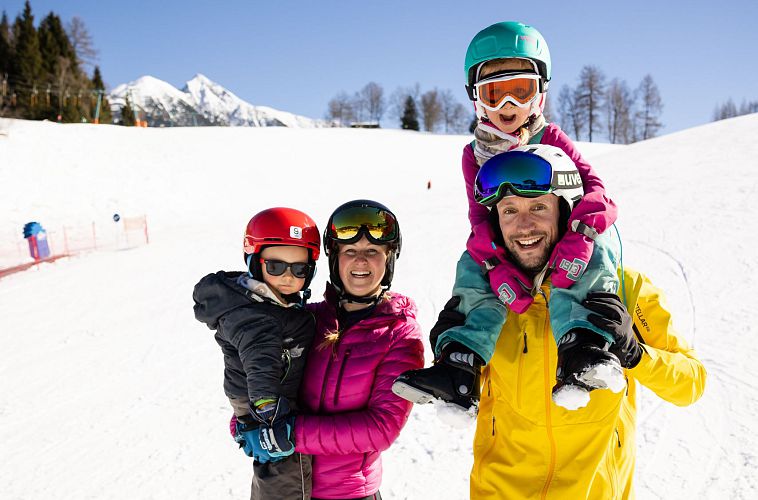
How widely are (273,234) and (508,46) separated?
1792 mm

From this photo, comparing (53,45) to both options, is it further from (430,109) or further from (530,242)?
(530,242)

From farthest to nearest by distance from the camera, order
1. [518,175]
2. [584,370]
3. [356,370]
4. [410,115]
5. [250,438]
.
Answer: [410,115]
[356,370]
[250,438]
[518,175]
[584,370]

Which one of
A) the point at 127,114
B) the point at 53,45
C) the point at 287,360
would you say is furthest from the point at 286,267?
the point at 53,45

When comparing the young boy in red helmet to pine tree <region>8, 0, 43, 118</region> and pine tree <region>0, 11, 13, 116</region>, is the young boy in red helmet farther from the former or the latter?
pine tree <region>8, 0, 43, 118</region>

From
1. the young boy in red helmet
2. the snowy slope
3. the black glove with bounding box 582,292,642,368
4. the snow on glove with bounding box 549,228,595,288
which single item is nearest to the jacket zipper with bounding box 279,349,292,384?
the young boy in red helmet

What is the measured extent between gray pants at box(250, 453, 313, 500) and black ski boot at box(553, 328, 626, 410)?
1.34 meters

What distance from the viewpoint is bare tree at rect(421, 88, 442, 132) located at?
2837 inches

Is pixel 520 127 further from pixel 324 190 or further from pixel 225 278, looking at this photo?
pixel 324 190

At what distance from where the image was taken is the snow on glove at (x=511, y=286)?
6.97ft

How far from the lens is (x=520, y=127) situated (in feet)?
9.52

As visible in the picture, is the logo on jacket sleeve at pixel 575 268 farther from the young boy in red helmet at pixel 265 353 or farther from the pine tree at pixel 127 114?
the pine tree at pixel 127 114

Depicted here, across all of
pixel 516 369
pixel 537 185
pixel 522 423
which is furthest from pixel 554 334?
pixel 537 185

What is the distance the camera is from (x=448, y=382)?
1954mm

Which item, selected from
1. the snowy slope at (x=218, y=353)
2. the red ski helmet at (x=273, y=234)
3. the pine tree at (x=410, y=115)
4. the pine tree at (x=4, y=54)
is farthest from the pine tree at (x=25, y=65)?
the red ski helmet at (x=273, y=234)
